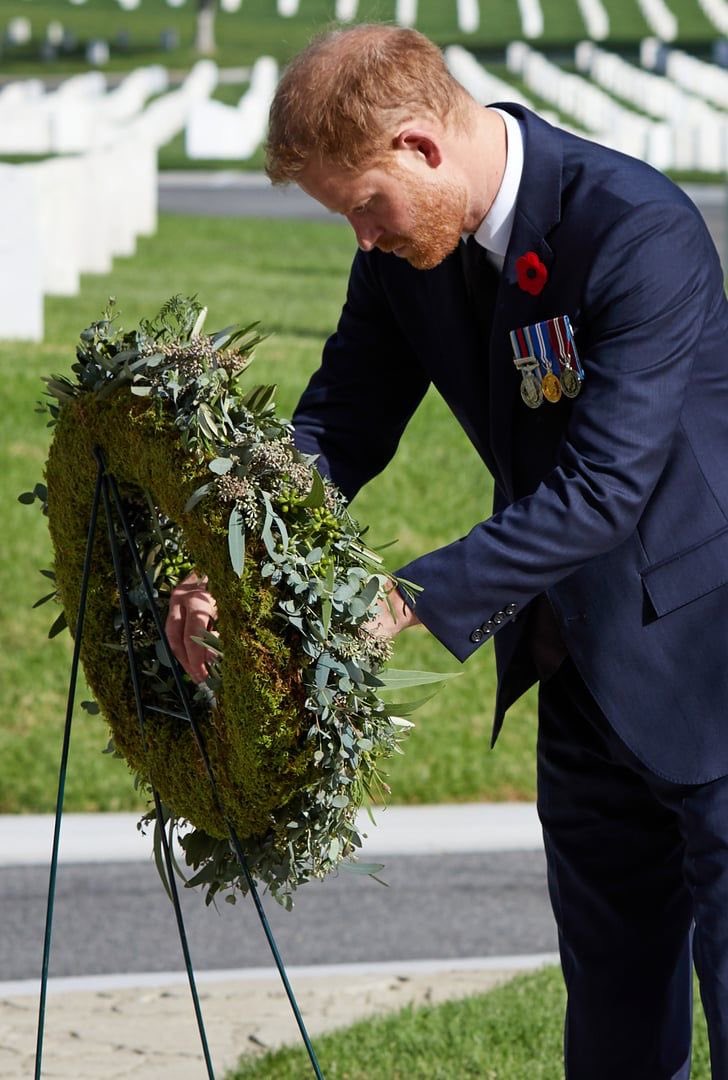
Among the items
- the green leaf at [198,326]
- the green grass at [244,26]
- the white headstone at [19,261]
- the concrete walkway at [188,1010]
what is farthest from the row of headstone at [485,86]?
the green leaf at [198,326]

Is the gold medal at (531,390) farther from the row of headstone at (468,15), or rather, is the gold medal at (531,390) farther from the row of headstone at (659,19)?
the row of headstone at (468,15)

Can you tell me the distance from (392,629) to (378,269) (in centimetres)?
72

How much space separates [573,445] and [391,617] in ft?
1.19

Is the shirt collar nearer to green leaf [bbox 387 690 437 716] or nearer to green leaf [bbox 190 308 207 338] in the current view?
green leaf [bbox 190 308 207 338]

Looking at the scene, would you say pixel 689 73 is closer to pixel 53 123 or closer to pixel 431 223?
pixel 53 123

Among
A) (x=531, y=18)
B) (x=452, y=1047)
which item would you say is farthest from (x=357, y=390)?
(x=531, y=18)

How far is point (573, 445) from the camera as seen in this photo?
8.18 feet

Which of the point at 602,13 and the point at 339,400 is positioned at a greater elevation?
the point at 339,400

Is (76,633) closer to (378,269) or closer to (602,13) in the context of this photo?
(378,269)

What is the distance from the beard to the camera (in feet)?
7.94

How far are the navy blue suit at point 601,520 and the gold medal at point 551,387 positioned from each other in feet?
0.17

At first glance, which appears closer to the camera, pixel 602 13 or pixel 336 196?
pixel 336 196

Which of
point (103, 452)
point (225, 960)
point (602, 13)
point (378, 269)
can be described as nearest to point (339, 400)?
point (378, 269)

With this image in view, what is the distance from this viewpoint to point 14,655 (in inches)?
268
